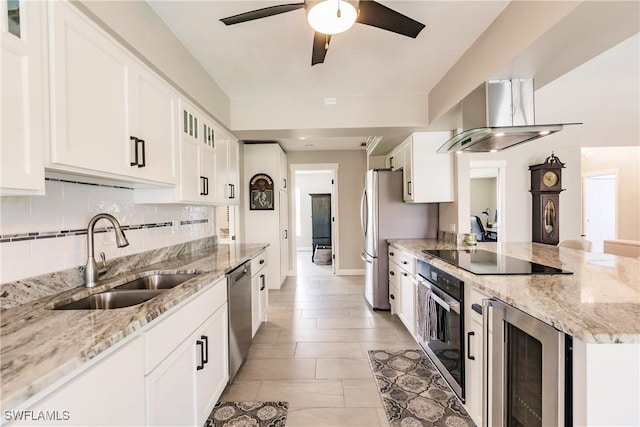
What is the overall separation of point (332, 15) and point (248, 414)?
2387mm


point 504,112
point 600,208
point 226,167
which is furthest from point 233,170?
point 600,208

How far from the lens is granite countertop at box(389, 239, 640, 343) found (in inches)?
37.8

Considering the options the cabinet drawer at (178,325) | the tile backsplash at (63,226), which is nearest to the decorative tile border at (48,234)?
the tile backsplash at (63,226)

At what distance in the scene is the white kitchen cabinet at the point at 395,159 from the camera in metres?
3.88

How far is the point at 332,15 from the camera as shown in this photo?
147 cm

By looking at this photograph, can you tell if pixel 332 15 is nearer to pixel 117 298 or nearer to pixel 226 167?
pixel 117 298

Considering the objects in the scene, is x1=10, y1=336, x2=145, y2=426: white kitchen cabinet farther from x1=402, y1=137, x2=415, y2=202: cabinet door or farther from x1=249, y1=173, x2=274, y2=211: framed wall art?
x1=249, y1=173, x2=274, y2=211: framed wall art

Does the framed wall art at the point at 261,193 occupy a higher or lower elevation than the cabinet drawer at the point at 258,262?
higher

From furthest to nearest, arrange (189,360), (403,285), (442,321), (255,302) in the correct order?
(403,285)
(255,302)
(442,321)
(189,360)

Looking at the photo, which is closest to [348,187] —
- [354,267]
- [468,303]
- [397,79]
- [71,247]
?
[354,267]

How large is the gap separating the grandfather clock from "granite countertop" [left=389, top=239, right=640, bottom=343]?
320cm

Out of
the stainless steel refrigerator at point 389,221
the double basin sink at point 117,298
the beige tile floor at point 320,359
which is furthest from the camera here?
the stainless steel refrigerator at point 389,221

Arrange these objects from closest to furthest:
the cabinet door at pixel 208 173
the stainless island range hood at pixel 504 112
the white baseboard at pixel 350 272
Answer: the stainless island range hood at pixel 504 112
the cabinet door at pixel 208 173
the white baseboard at pixel 350 272

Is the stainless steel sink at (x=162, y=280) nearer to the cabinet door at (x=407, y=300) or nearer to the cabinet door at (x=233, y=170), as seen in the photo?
the cabinet door at (x=233, y=170)
